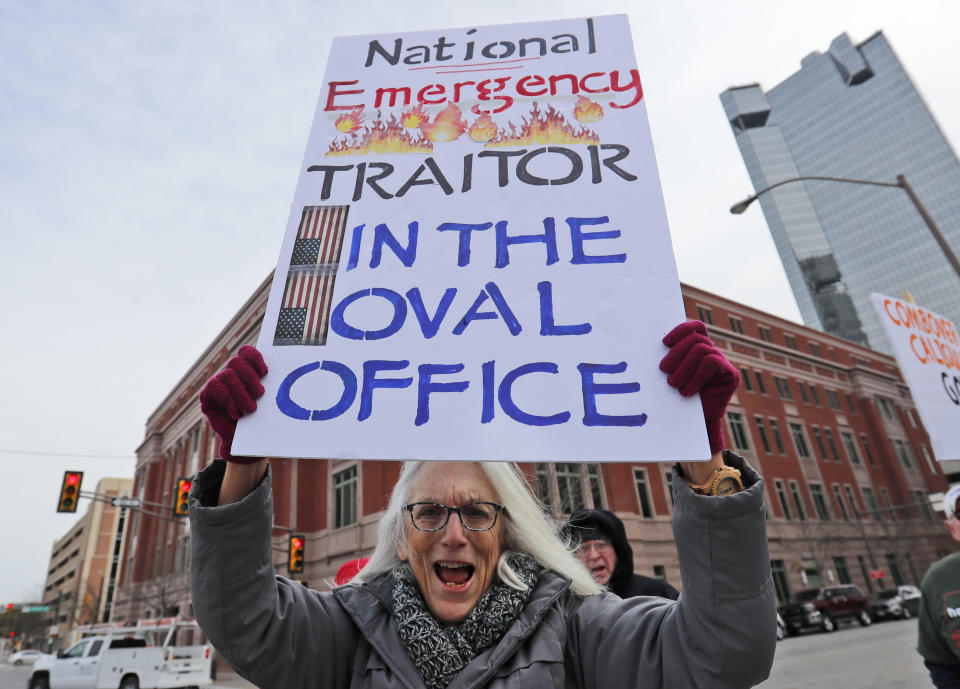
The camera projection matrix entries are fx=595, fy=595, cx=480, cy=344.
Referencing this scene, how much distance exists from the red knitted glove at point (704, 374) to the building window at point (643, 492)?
27109 millimetres

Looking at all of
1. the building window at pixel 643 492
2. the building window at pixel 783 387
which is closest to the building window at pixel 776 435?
the building window at pixel 783 387

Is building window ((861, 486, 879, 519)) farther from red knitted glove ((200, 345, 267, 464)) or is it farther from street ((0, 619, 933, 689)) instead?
red knitted glove ((200, 345, 267, 464))

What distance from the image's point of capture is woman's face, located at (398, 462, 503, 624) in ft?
5.99

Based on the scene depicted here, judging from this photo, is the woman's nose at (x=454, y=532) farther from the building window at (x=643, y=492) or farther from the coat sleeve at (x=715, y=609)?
the building window at (x=643, y=492)

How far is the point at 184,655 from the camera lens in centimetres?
1698

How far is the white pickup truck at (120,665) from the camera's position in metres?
15.3

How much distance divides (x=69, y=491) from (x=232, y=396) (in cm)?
1775

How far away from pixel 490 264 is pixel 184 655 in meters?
19.5

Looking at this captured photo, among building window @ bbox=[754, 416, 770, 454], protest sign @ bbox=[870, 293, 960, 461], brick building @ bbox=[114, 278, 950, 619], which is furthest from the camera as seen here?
building window @ bbox=[754, 416, 770, 454]

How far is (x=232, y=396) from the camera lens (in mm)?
1630

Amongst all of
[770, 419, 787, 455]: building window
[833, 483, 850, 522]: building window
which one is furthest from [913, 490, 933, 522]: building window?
[770, 419, 787, 455]: building window

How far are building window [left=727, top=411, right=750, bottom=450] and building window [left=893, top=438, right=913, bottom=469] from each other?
647 inches

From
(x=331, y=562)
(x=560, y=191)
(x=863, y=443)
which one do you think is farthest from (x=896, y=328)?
(x=863, y=443)

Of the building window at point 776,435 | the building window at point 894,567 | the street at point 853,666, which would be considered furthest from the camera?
the building window at point 894,567
